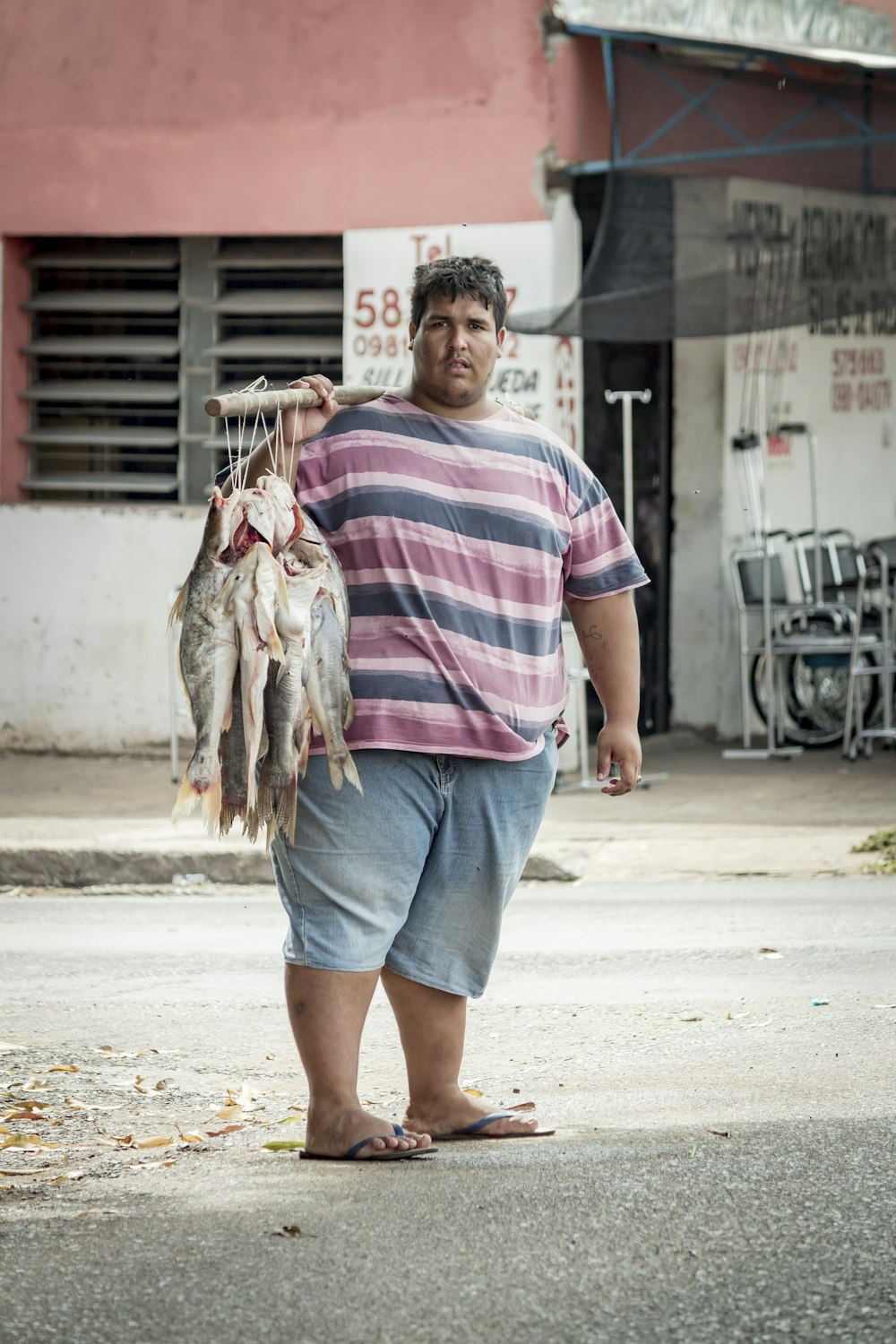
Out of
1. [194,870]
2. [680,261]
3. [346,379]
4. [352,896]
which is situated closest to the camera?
[352,896]

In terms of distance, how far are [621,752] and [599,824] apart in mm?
5987

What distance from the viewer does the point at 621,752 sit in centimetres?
462

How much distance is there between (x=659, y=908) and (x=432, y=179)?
5.54 meters

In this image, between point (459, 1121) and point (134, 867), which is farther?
point (134, 867)

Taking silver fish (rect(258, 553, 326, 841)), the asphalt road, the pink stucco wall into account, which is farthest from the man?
the pink stucco wall

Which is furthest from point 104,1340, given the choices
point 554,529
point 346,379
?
point 346,379

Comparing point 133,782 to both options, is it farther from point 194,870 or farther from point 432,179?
point 432,179

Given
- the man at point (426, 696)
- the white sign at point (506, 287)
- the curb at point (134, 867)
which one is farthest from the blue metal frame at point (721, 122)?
the man at point (426, 696)

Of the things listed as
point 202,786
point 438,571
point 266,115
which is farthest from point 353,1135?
point 266,115

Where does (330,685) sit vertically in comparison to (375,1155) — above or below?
above

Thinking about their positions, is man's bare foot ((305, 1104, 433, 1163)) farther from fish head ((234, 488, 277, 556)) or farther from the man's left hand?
fish head ((234, 488, 277, 556))

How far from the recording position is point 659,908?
8.34 meters

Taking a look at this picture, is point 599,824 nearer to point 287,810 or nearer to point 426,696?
point 426,696

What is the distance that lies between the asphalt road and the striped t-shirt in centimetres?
96
